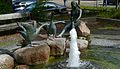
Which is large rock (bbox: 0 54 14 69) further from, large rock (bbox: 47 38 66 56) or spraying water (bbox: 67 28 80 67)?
large rock (bbox: 47 38 66 56)

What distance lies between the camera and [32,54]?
31.7ft

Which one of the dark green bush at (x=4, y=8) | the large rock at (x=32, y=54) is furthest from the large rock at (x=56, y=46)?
the dark green bush at (x=4, y=8)

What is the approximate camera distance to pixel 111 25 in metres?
18.3

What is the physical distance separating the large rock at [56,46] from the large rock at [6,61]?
1.67 m

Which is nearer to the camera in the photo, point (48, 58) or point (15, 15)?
point (48, 58)

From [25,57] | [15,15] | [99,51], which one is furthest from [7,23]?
[25,57]

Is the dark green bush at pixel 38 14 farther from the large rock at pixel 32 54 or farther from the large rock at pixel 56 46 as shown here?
the large rock at pixel 32 54

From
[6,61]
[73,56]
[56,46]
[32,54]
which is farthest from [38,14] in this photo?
[6,61]

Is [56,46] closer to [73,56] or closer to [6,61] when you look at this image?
[73,56]

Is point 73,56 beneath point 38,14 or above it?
above

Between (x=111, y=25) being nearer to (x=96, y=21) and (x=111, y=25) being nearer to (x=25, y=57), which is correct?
(x=96, y=21)

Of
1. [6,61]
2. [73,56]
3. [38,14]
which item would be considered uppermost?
[6,61]

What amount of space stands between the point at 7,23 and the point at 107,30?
4.85m

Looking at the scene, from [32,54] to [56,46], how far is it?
50.7 inches
